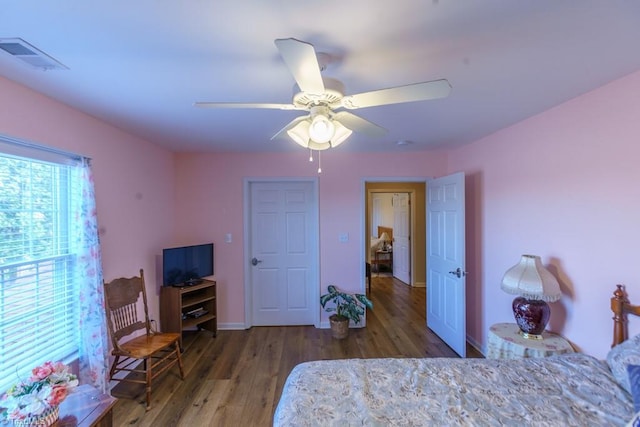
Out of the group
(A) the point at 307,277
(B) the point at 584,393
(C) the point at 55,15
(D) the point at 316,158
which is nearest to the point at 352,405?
(B) the point at 584,393

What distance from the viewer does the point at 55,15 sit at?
111cm

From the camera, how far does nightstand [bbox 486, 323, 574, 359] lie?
1.95m

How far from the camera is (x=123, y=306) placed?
2.50m

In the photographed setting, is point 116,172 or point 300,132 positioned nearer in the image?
point 300,132

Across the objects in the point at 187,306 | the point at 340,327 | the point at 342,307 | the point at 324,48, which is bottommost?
the point at 340,327

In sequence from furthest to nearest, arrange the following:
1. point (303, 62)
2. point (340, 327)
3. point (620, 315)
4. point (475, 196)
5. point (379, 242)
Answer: point (379, 242) → point (340, 327) → point (475, 196) → point (620, 315) → point (303, 62)

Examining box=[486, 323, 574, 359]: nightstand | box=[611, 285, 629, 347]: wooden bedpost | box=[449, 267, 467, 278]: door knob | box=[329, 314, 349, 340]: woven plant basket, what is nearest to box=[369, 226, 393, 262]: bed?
box=[329, 314, 349, 340]: woven plant basket

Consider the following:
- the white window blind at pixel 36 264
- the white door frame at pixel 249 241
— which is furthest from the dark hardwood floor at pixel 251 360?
the white window blind at pixel 36 264

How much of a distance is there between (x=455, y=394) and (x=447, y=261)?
2.00 meters

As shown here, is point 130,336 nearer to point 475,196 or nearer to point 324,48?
point 324,48

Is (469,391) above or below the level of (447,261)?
below

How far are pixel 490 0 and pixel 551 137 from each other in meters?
1.64

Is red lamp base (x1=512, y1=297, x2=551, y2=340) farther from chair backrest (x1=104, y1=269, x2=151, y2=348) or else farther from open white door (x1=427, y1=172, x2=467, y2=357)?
chair backrest (x1=104, y1=269, x2=151, y2=348)

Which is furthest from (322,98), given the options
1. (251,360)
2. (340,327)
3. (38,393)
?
(340,327)
